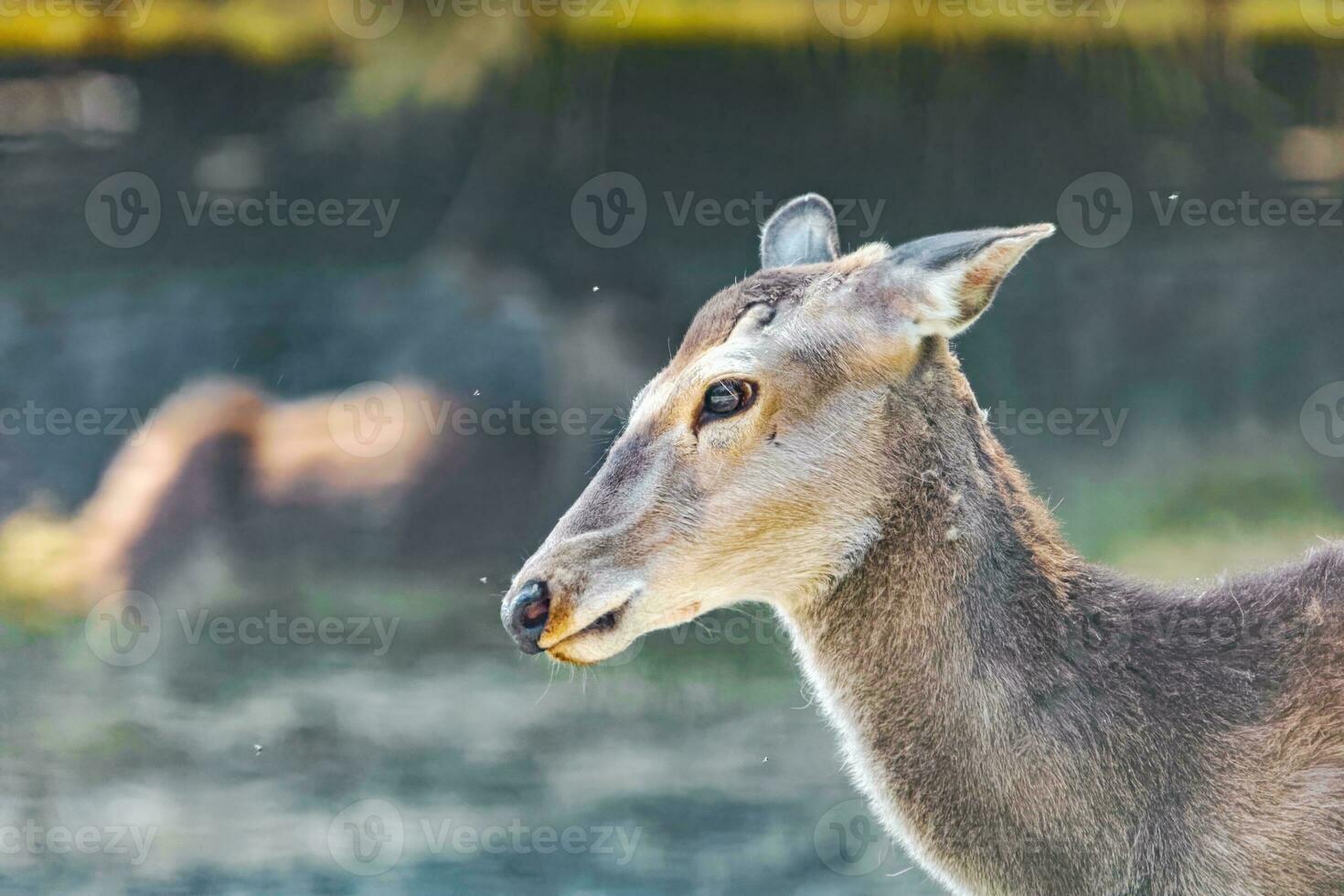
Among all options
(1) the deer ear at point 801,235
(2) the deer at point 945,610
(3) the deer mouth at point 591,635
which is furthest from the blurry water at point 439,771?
(3) the deer mouth at point 591,635

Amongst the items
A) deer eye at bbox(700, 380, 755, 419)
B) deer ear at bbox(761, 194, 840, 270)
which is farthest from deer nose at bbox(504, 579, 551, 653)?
deer ear at bbox(761, 194, 840, 270)

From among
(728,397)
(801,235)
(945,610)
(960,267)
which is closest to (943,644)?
(945,610)

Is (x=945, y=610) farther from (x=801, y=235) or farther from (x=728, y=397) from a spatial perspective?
(x=801, y=235)

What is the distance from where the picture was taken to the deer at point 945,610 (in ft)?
13.1

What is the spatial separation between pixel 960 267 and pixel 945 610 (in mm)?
931

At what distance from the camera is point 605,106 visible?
7637 mm

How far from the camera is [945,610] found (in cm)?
411

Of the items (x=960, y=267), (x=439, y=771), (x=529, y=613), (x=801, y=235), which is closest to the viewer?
(x=529, y=613)

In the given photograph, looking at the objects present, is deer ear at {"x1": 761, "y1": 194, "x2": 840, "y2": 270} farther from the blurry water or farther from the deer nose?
the blurry water

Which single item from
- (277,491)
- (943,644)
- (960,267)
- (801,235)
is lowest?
(277,491)

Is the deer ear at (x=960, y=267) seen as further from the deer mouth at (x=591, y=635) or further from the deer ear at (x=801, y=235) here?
the deer mouth at (x=591, y=635)

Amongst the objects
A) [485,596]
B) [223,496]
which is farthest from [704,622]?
[223,496]

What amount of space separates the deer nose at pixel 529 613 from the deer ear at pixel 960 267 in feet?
4.20

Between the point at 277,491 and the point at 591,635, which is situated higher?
the point at 591,635
